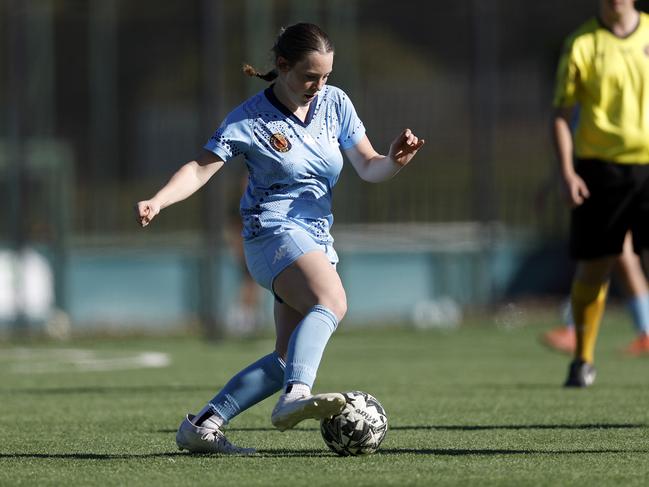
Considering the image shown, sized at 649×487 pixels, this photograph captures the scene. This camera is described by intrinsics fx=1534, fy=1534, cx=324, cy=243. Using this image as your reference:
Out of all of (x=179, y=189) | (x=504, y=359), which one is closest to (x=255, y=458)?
(x=179, y=189)

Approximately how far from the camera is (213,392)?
903 cm

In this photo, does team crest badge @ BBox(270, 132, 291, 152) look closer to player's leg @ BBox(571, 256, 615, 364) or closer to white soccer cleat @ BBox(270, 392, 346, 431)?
white soccer cleat @ BBox(270, 392, 346, 431)

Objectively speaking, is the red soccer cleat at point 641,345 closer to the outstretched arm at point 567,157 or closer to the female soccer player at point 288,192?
the outstretched arm at point 567,157

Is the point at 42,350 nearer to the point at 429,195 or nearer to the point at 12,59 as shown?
the point at 12,59

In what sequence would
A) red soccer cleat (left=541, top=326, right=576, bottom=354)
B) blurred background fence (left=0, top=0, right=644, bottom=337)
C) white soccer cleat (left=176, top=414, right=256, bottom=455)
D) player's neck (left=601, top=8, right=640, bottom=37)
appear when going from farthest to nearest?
blurred background fence (left=0, top=0, right=644, bottom=337) < red soccer cleat (left=541, top=326, right=576, bottom=354) < player's neck (left=601, top=8, right=640, bottom=37) < white soccer cleat (left=176, top=414, right=256, bottom=455)

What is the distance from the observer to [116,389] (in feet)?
31.2

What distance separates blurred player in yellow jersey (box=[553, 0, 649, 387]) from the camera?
8203 mm

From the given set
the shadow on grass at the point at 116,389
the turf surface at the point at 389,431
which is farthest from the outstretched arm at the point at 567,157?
the shadow on grass at the point at 116,389

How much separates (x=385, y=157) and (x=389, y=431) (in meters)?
1.36

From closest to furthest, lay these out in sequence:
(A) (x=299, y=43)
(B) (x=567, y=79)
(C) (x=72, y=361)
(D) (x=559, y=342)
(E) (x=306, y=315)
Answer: (E) (x=306, y=315), (A) (x=299, y=43), (B) (x=567, y=79), (D) (x=559, y=342), (C) (x=72, y=361)

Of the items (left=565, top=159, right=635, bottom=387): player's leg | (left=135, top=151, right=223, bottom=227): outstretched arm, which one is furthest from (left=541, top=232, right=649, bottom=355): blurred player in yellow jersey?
(left=135, top=151, right=223, bottom=227): outstretched arm

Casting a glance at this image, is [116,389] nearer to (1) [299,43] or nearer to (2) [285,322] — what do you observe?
(2) [285,322]

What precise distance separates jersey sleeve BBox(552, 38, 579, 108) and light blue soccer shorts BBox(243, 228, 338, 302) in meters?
2.72

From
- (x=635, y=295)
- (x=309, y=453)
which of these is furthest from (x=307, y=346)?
(x=635, y=295)
